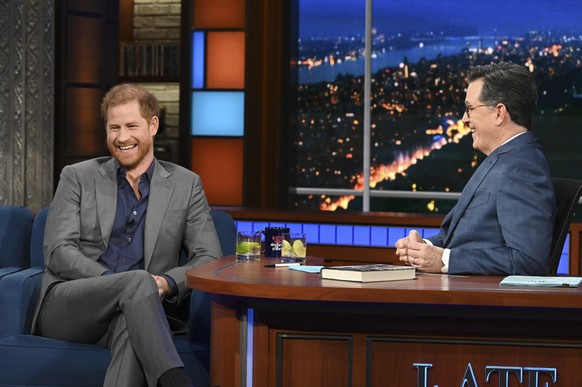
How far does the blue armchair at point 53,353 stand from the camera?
3.41 metres

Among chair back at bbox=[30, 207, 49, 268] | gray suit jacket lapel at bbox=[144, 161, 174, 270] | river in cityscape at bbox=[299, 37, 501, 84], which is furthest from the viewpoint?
river in cityscape at bbox=[299, 37, 501, 84]

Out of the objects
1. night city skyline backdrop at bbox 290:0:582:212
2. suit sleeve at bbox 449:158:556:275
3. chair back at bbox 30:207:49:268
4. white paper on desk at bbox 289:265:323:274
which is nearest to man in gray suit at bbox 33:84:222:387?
chair back at bbox 30:207:49:268

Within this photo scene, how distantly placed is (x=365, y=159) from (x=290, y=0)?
5.75ft

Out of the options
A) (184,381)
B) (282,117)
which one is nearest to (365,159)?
(282,117)

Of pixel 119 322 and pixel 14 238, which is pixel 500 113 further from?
pixel 14 238

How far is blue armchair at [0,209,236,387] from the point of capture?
11.2ft

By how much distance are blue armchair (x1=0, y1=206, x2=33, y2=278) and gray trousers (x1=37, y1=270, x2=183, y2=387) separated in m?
0.51

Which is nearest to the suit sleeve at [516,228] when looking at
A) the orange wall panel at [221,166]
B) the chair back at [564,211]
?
the chair back at [564,211]

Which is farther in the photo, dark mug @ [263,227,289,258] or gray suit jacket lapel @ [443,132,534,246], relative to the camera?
dark mug @ [263,227,289,258]

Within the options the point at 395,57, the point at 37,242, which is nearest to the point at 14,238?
the point at 37,242

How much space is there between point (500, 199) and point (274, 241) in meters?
0.85

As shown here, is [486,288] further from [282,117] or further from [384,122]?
[384,122]

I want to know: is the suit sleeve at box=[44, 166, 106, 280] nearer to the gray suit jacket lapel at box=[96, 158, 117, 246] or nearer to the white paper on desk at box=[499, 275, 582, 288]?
the gray suit jacket lapel at box=[96, 158, 117, 246]

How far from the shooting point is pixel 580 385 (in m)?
2.66
